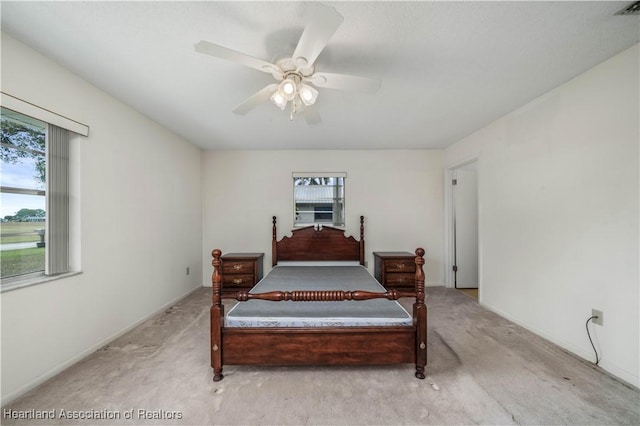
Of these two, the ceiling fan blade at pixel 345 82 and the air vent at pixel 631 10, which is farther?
the ceiling fan blade at pixel 345 82

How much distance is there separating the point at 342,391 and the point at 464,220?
3.40 meters

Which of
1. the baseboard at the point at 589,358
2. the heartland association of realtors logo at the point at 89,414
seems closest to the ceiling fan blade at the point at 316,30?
the heartland association of realtors logo at the point at 89,414

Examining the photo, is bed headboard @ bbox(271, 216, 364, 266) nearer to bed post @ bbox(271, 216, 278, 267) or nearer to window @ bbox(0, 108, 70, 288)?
bed post @ bbox(271, 216, 278, 267)

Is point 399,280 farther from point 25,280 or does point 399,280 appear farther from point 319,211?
point 25,280

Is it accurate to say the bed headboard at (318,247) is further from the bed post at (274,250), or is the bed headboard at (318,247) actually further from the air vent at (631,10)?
the air vent at (631,10)

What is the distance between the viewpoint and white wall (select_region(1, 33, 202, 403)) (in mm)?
1599

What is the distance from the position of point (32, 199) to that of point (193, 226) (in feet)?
6.70

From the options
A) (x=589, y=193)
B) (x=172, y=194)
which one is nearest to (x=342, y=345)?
(x=589, y=193)

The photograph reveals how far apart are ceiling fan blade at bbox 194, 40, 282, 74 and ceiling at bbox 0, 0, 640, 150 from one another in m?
0.25

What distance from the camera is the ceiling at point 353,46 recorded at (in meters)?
1.33

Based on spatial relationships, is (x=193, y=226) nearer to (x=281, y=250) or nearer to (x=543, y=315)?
(x=281, y=250)

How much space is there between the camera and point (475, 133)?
328 centimetres

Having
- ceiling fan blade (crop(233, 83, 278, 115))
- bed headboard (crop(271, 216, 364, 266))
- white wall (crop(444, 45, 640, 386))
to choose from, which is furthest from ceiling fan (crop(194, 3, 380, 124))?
bed headboard (crop(271, 216, 364, 266))

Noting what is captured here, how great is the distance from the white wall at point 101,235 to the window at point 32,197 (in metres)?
0.12
